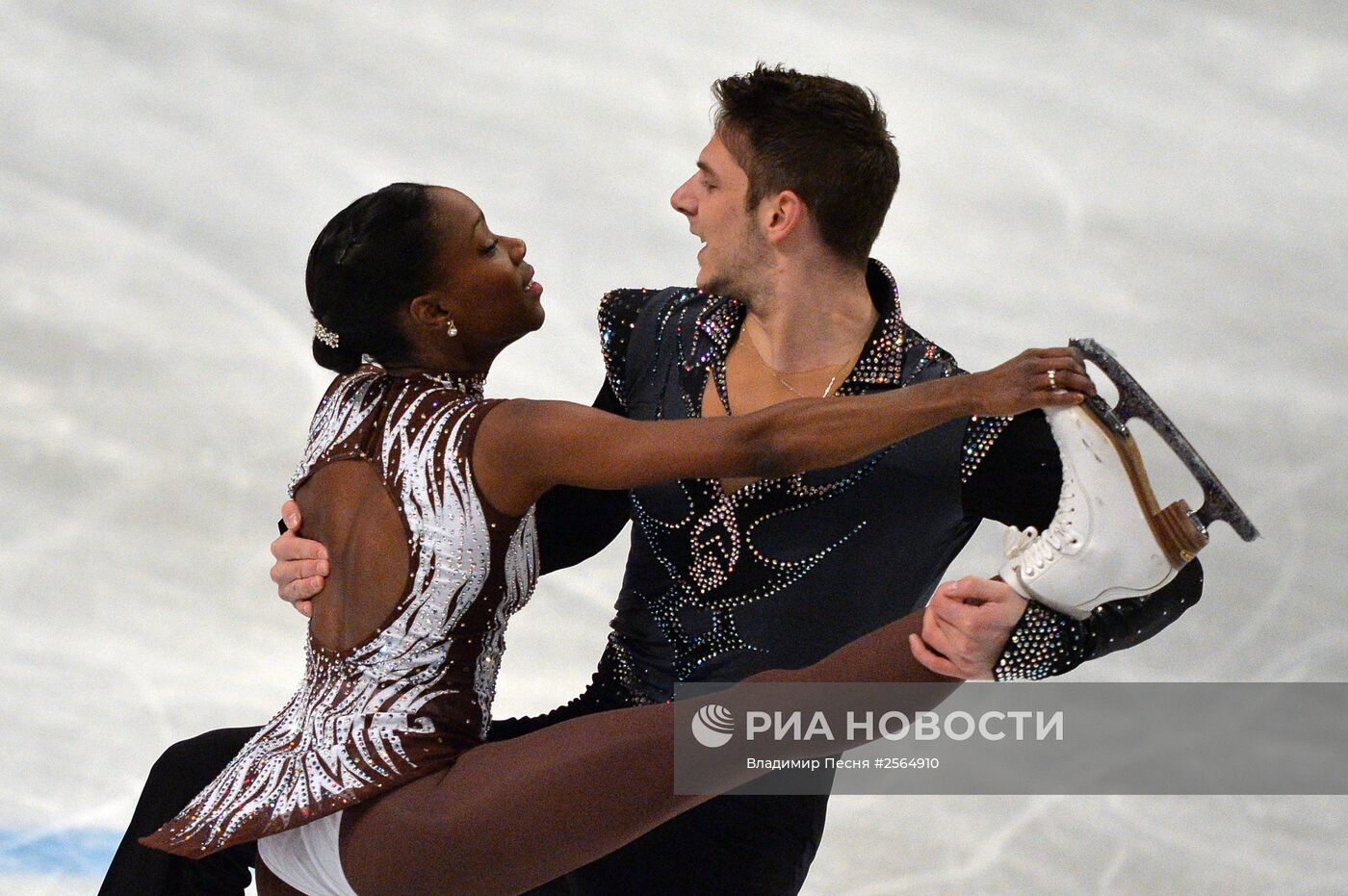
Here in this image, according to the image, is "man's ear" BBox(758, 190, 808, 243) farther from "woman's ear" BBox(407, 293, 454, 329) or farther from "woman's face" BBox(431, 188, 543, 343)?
"woman's ear" BBox(407, 293, 454, 329)

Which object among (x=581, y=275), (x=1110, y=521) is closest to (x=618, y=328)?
(x=1110, y=521)

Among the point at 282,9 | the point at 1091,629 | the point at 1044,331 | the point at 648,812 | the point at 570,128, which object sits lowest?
the point at 648,812

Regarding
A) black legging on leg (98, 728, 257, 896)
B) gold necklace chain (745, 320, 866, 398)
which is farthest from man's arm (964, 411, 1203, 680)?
black legging on leg (98, 728, 257, 896)

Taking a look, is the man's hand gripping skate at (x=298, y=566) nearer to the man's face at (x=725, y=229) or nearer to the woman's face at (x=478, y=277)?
the woman's face at (x=478, y=277)

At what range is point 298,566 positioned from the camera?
236 cm

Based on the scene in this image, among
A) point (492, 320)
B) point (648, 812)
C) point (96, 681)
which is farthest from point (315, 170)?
point (648, 812)

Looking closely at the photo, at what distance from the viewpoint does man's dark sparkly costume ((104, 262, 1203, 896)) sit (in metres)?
2.51

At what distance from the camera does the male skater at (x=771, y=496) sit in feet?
8.35

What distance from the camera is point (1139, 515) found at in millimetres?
2047

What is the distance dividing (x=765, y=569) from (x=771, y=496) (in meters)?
0.12

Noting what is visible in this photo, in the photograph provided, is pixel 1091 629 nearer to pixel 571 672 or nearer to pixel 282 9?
pixel 571 672

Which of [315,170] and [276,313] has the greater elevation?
[315,170]

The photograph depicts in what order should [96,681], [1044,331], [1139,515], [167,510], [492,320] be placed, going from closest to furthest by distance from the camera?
[1139,515]
[492,320]
[96,681]
[167,510]
[1044,331]

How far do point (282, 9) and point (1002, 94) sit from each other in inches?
90.5
